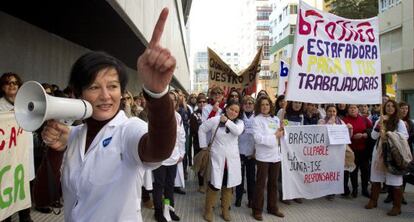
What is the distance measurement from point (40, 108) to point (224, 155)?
484 centimetres

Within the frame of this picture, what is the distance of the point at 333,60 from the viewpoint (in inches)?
265

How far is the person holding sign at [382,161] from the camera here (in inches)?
266

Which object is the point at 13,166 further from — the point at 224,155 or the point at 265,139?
the point at 265,139

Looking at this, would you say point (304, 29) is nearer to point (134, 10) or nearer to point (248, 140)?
point (248, 140)

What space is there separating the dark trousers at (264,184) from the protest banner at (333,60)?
117 centimetres

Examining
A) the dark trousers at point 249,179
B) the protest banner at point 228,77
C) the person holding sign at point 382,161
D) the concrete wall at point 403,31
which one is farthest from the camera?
the concrete wall at point 403,31

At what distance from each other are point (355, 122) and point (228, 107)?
295cm

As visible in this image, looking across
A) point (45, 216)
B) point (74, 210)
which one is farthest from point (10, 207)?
point (74, 210)

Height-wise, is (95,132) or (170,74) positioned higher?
(170,74)

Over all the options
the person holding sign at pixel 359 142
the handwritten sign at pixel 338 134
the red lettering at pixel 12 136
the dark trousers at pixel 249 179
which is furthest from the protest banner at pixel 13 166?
the person holding sign at pixel 359 142

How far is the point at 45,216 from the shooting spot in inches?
251

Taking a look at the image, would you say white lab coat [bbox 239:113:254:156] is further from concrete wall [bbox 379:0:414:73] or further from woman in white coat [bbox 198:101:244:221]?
concrete wall [bbox 379:0:414:73]

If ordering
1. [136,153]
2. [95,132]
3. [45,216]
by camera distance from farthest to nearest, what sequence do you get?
1. [45,216]
2. [95,132]
3. [136,153]

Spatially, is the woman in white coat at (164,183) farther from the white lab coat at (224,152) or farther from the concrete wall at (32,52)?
the concrete wall at (32,52)
